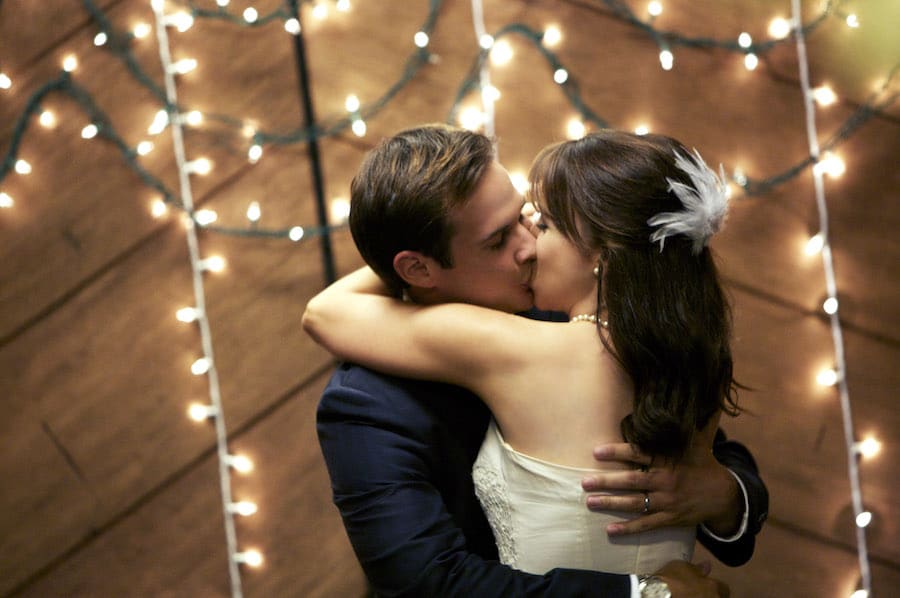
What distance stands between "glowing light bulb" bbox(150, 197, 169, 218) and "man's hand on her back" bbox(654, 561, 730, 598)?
6.04ft

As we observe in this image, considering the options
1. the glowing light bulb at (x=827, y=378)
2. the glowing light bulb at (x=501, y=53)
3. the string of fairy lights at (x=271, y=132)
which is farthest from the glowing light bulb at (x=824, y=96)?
the glowing light bulb at (x=501, y=53)

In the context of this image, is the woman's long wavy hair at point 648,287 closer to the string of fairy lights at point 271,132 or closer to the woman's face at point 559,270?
the woman's face at point 559,270

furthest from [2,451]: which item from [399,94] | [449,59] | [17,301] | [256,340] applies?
[449,59]

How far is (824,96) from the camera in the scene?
2787mm

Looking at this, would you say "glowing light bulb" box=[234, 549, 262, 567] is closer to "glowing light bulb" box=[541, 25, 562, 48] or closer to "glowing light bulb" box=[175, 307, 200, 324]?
"glowing light bulb" box=[175, 307, 200, 324]

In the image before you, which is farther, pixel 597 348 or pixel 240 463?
pixel 240 463

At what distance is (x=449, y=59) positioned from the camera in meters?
2.84

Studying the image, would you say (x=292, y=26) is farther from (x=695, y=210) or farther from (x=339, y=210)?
(x=695, y=210)

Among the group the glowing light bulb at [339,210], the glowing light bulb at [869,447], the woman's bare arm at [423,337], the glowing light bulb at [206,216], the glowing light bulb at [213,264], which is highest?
the glowing light bulb at [339,210]

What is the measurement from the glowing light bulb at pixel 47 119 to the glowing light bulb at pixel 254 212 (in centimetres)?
64

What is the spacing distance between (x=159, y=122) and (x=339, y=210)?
582 mm

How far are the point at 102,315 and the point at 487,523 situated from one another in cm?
156

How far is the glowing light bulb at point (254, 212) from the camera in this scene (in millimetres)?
2811

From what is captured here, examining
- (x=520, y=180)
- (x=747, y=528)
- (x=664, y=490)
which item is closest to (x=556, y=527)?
(x=664, y=490)
